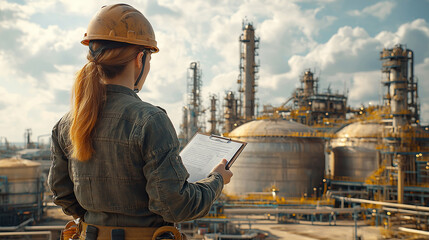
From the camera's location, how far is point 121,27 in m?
2.73

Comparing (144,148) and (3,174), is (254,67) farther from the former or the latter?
(144,148)

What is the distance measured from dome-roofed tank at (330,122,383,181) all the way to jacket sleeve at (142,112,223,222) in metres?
37.5

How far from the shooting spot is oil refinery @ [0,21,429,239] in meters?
28.5

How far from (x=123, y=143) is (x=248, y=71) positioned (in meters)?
48.2

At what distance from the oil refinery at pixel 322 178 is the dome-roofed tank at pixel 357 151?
91 millimetres

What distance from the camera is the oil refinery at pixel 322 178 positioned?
→ 28500 mm

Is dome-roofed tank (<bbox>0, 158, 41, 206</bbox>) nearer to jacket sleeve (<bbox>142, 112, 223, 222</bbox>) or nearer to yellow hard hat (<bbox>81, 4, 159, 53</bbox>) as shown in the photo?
yellow hard hat (<bbox>81, 4, 159, 53</bbox>)

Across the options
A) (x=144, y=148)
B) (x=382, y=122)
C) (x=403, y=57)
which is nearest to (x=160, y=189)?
(x=144, y=148)

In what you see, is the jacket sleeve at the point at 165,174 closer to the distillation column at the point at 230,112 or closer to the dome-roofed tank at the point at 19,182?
the dome-roofed tank at the point at 19,182

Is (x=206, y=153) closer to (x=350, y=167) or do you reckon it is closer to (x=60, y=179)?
(x=60, y=179)

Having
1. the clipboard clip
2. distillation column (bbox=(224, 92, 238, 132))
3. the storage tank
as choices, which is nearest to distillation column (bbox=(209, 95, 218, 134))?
distillation column (bbox=(224, 92, 238, 132))

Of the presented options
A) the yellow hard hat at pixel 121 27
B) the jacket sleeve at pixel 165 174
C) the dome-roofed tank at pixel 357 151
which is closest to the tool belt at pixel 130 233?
the jacket sleeve at pixel 165 174

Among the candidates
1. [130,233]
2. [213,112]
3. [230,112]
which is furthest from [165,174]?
[213,112]

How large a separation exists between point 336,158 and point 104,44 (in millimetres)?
40504
